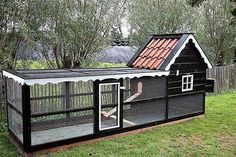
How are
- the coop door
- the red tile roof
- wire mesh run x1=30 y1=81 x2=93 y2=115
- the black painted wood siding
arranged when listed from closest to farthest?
wire mesh run x1=30 y1=81 x2=93 y2=115 → the coop door → the black painted wood siding → the red tile roof

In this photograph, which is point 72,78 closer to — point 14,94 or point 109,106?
point 109,106

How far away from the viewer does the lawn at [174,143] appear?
754 centimetres

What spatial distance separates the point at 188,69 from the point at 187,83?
485 mm

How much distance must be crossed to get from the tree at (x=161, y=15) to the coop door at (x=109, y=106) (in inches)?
359

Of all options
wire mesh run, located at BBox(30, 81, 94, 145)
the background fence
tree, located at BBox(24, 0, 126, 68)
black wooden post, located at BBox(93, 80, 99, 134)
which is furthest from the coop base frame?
the background fence

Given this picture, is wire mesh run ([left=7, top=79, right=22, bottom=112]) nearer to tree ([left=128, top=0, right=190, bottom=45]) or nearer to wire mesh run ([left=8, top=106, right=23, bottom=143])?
wire mesh run ([left=8, top=106, right=23, bottom=143])

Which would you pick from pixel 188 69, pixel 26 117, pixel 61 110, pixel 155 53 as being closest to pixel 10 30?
pixel 61 110

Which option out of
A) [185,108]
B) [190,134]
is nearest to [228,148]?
[190,134]

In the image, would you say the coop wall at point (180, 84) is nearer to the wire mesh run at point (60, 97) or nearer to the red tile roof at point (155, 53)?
the red tile roof at point (155, 53)

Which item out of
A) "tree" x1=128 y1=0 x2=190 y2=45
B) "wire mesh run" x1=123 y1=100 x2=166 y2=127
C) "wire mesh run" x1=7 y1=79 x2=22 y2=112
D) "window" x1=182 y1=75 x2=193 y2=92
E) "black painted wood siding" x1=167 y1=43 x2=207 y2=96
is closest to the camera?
"wire mesh run" x1=7 y1=79 x2=22 y2=112

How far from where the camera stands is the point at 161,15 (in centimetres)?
1683

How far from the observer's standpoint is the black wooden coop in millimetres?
7301

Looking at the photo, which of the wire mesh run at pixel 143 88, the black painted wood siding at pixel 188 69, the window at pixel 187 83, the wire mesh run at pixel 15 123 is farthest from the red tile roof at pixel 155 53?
the wire mesh run at pixel 15 123

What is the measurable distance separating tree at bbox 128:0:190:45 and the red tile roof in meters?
6.12
